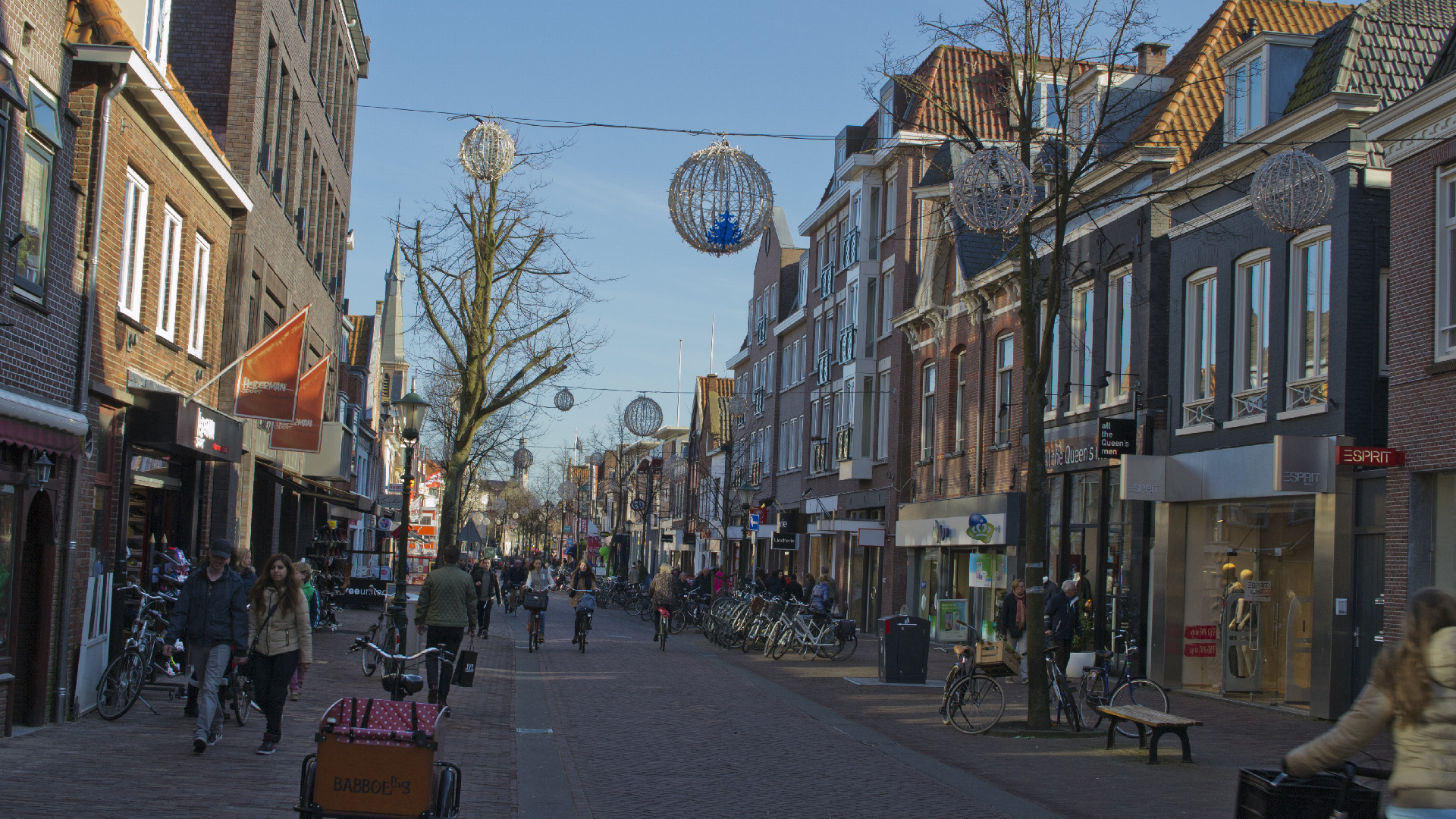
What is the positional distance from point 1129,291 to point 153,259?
15.1 metres

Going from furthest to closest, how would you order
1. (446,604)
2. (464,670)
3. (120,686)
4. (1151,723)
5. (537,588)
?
(537,588) < (446,604) < (120,686) < (464,670) < (1151,723)

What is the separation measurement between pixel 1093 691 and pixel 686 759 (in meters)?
5.35

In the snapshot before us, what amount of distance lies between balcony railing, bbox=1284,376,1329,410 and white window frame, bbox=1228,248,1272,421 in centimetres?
59

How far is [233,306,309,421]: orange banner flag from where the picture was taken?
1641 cm

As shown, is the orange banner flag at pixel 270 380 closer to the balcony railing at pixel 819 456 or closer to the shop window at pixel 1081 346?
the shop window at pixel 1081 346

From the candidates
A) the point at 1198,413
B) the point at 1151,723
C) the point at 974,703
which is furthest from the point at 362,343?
the point at 1151,723

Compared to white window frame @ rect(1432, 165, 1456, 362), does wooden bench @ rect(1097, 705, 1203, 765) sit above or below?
below

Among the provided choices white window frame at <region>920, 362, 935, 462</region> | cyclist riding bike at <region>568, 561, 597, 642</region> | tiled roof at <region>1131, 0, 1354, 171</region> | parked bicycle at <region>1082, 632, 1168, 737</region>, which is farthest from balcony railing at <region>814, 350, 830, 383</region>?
parked bicycle at <region>1082, 632, 1168, 737</region>

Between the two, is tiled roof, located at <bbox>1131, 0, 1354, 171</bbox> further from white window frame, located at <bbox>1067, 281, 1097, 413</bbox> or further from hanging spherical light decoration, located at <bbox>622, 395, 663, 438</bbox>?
hanging spherical light decoration, located at <bbox>622, 395, 663, 438</bbox>

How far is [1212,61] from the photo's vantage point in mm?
24578

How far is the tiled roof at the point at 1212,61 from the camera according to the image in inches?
925

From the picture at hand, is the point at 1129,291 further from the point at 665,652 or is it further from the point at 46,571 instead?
the point at 46,571

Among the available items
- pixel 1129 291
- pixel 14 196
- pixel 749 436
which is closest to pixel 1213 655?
pixel 1129 291

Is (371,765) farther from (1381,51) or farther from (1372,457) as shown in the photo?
(1381,51)
